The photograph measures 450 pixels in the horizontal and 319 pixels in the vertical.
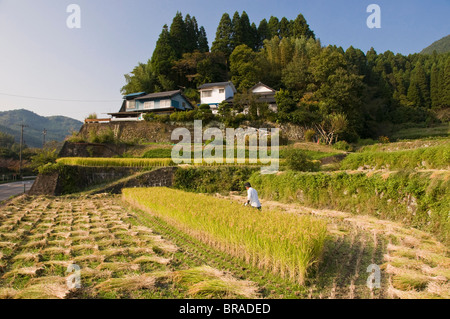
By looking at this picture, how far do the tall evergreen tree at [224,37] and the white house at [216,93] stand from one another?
12.1 metres

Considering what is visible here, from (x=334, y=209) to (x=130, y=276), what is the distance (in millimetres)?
7292

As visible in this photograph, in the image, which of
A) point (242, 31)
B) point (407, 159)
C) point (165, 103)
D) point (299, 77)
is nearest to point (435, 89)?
point (299, 77)

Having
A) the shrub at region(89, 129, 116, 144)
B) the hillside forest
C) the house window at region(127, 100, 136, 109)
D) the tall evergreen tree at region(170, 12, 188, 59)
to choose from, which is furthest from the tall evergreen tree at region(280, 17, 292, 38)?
the shrub at region(89, 129, 116, 144)

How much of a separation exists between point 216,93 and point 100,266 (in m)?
31.0

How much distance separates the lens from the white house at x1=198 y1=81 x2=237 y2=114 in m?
32.6

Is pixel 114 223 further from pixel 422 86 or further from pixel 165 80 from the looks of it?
pixel 422 86

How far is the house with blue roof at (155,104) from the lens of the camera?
32.2 m

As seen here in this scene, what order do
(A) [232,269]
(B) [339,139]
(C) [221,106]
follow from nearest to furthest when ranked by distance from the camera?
(A) [232,269] → (B) [339,139] → (C) [221,106]

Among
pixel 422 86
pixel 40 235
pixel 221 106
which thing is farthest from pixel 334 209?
pixel 422 86

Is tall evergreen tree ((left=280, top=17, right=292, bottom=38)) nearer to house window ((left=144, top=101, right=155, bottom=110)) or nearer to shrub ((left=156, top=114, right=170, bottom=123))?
house window ((left=144, top=101, right=155, bottom=110))

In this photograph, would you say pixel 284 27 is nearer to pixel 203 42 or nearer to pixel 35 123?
pixel 203 42

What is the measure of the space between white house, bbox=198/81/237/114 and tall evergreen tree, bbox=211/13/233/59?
12112 mm

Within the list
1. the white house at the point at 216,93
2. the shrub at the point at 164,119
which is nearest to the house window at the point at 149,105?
the white house at the point at 216,93

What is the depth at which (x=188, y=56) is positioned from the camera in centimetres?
3809
